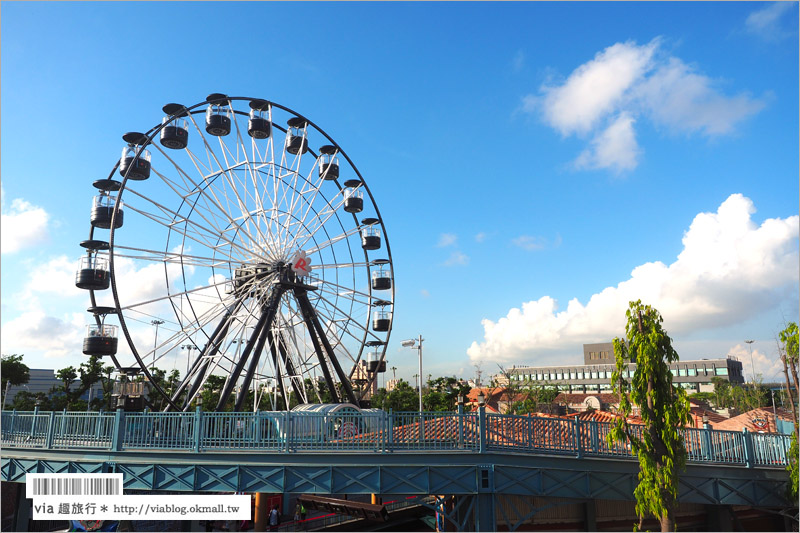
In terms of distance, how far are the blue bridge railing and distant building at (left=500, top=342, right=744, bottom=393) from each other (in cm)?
9490

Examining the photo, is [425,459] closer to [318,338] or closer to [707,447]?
[707,447]

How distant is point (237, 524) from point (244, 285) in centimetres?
1052

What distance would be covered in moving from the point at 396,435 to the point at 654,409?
6601 millimetres

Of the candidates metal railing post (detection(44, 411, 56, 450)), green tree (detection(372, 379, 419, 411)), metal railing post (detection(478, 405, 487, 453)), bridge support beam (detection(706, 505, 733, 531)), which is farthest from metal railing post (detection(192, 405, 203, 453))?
green tree (detection(372, 379, 419, 411))

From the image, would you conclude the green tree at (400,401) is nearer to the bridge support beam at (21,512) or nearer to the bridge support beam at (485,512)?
the bridge support beam at (21,512)

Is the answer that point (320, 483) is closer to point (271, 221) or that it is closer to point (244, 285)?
point (244, 285)

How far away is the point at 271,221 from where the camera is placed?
28344mm

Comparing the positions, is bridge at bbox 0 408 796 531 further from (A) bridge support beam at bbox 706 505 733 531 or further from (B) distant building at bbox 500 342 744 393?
(B) distant building at bbox 500 342 744 393

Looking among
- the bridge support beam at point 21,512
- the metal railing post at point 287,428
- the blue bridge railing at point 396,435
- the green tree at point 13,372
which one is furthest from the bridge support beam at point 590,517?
the green tree at point 13,372

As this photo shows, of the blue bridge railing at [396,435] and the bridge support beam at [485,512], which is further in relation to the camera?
the blue bridge railing at [396,435]

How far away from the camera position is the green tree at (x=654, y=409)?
12.8 metres

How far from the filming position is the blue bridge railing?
1533 centimetres

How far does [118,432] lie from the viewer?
648 inches

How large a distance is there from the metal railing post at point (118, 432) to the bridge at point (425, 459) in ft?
0.09
